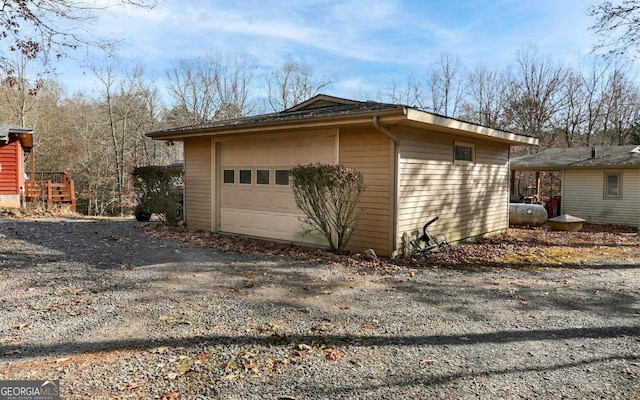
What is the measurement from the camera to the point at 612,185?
14.3m

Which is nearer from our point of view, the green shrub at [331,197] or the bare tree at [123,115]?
the green shrub at [331,197]

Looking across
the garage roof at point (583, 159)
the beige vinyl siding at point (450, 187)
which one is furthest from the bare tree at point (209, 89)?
the beige vinyl siding at point (450, 187)

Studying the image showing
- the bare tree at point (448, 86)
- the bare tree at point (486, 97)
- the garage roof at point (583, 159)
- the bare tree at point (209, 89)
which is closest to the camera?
the garage roof at point (583, 159)

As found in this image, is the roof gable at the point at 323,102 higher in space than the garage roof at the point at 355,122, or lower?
higher

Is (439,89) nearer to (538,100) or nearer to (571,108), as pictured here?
(538,100)

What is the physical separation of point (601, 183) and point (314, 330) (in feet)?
48.7

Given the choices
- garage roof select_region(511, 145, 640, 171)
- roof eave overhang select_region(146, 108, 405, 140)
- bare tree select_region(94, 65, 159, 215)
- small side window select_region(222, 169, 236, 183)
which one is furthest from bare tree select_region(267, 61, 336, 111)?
small side window select_region(222, 169, 236, 183)

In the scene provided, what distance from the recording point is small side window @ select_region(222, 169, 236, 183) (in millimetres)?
9581

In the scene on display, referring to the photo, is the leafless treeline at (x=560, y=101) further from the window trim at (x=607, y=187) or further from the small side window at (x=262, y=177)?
the small side window at (x=262, y=177)

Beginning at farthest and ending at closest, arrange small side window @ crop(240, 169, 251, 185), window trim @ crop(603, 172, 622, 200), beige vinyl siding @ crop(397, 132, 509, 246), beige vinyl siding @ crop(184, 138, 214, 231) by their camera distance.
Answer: window trim @ crop(603, 172, 622, 200), beige vinyl siding @ crop(184, 138, 214, 231), small side window @ crop(240, 169, 251, 185), beige vinyl siding @ crop(397, 132, 509, 246)

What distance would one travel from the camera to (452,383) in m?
2.77

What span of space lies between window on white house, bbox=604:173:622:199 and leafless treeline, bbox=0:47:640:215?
10752 mm

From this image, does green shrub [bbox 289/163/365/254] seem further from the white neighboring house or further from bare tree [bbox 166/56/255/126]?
bare tree [bbox 166/56/255/126]

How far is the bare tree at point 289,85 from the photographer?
29391 millimetres
